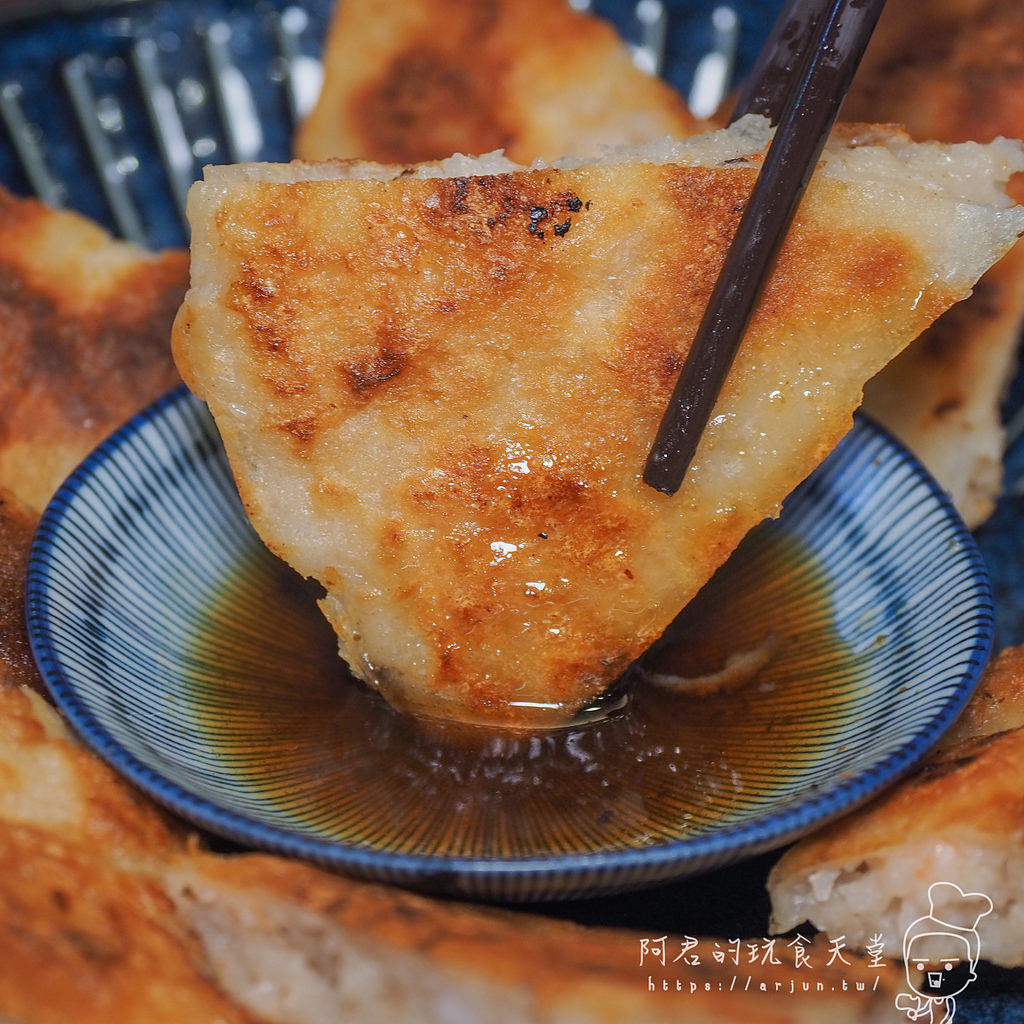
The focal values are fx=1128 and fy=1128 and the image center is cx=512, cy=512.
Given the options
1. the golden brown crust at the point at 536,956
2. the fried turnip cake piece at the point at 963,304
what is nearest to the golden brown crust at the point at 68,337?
the golden brown crust at the point at 536,956

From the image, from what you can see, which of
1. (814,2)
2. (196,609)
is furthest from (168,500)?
(814,2)

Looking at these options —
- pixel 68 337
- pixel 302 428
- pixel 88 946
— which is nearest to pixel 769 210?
pixel 302 428

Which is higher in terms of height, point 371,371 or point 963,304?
point 371,371

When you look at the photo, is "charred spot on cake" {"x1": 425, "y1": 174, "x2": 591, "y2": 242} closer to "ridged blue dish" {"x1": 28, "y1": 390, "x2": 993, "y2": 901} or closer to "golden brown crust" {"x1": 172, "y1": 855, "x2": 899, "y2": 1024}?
"ridged blue dish" {"x1": 28, "y1": 390, "x2": 993, "y2": 901}

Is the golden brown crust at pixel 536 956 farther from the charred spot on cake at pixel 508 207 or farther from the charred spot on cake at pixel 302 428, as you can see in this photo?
the charred spot on cake at pixel 508 207

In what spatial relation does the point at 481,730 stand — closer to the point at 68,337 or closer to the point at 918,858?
the point at 918,858
